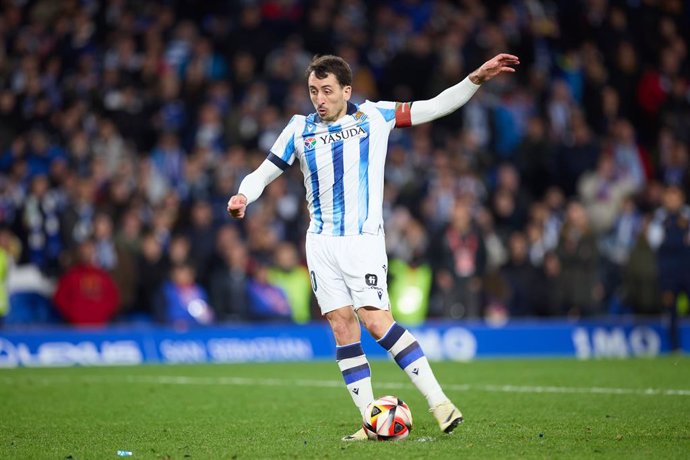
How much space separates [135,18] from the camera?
20641 millimetres

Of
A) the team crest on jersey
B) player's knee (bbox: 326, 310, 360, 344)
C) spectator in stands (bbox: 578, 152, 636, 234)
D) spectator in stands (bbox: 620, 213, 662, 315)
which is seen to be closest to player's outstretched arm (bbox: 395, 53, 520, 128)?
the team crest on jersey

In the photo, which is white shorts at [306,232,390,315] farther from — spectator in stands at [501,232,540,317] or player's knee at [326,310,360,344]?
spectator in stands at [501,232,540,317]

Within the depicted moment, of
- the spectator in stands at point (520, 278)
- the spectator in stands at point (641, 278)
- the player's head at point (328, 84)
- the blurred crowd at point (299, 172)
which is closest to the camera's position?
the player's head at point (328, 84)

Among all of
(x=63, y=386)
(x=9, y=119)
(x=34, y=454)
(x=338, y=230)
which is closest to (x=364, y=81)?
(x=9, y=119)

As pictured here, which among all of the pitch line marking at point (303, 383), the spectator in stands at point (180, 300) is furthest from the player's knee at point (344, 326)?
the spectator in stands at point (180, 300)

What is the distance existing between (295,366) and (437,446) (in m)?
8.04

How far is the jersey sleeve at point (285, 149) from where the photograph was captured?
301 inches

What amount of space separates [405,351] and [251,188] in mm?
1520

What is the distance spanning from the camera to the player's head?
748 centimetres

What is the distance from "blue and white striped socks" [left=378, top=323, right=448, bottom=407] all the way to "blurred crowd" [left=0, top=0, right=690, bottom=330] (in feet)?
30.6

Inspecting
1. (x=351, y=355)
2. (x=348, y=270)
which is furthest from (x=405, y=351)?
(x=348, y=270)

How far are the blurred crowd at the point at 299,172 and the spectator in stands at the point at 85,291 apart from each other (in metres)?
0.03

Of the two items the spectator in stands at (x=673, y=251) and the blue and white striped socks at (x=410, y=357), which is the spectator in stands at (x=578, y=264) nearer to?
the spectator in stands at (x=673, y=251)

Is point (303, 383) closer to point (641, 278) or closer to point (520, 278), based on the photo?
point (520, 278)
